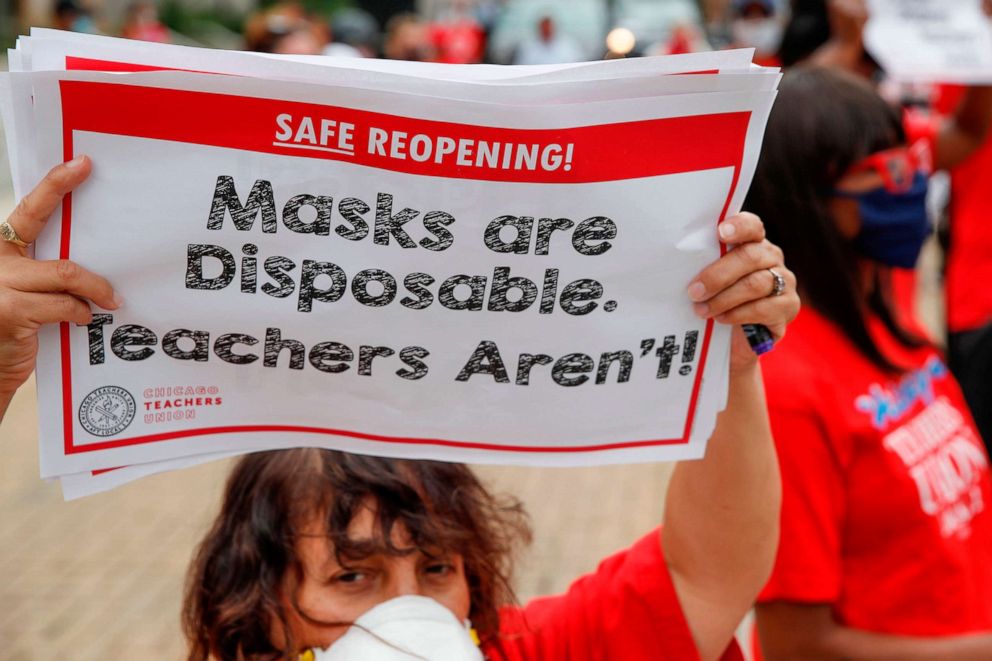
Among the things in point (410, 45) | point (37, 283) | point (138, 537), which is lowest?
point (410, 45)

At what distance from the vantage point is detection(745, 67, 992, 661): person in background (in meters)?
2.07

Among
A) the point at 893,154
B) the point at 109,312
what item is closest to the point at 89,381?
the point at 109,312

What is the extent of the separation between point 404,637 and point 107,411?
1.72 feet

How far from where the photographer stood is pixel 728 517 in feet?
5.71

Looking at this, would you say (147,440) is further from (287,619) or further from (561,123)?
(561,123)

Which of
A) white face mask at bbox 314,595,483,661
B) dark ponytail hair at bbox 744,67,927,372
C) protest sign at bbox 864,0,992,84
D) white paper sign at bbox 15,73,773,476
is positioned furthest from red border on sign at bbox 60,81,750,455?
protest sign at bbox 864,0,992,84

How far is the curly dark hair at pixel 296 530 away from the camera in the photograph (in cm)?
174

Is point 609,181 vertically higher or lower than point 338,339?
higher

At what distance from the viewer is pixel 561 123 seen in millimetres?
1370

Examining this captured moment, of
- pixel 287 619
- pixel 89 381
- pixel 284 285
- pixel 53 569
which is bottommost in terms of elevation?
pixel 53 569

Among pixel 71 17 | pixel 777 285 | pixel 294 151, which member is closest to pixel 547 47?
pixel 71 17

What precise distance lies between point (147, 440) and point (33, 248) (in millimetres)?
291

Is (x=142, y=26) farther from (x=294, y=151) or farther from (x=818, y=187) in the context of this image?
(x=294, y=151)

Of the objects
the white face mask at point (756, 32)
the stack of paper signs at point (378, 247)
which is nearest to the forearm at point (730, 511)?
the stack of paper signs at point (378, 247)
